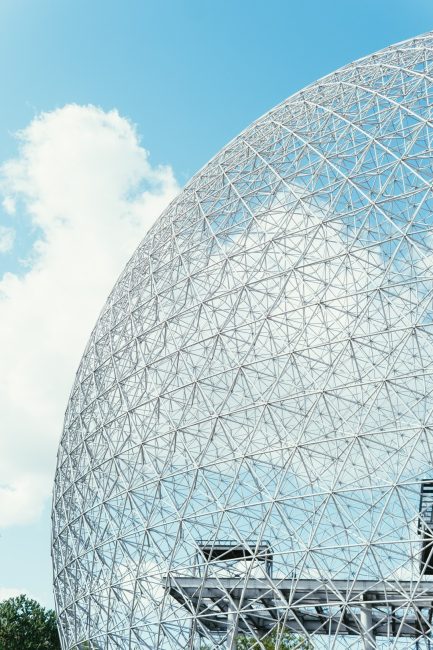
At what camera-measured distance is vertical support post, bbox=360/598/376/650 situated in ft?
57.7

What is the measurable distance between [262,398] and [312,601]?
4946 mm

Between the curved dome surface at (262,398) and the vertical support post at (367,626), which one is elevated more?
the curved dome surface at (262,398)

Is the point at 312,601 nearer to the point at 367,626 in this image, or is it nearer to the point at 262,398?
the point at 367,626

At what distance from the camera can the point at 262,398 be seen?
19.3 metres

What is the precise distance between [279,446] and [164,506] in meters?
4.21

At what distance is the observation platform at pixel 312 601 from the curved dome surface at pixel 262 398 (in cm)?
7

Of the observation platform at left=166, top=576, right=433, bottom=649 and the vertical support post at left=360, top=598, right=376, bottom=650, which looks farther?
the vertical support post at left=360, top=598, right=376, bottom=650

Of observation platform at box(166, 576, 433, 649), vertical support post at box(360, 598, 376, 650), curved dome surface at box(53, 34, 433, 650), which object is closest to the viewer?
observation platform at box(166, 576, 433, 649)

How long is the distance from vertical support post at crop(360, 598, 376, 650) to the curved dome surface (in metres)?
0.06

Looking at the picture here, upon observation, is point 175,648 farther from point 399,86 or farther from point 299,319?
point 399,86

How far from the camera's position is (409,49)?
1022 inches

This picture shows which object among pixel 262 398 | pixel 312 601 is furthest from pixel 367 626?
pixel 262 398

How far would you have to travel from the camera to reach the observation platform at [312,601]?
17.0 meters

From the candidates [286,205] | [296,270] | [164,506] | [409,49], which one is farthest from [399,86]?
[164,506]
